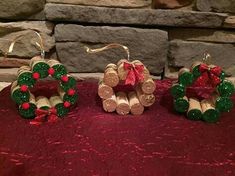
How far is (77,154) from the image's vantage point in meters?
0.75

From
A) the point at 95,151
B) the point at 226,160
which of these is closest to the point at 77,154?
the point at 95,151

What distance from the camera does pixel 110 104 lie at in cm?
92

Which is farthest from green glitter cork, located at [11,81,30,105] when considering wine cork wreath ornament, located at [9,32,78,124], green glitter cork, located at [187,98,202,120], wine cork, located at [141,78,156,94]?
green glitter cork, located at [187,98,202,120]

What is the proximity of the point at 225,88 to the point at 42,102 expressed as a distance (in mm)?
431

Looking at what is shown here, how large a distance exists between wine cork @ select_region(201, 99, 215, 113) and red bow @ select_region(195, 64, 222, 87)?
47 millimetres

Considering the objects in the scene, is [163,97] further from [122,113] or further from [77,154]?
[77,154]

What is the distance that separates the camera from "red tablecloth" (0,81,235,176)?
71 cm

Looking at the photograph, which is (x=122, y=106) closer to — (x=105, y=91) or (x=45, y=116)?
(x=105, y=91)

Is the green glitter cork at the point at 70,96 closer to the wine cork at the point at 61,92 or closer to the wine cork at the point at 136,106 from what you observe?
the wine cork at the point at 61,92

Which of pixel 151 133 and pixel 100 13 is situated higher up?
pixel 100 13

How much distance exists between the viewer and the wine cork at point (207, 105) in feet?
2.98

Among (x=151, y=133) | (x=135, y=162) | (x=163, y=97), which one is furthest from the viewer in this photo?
(x=163, y=97)

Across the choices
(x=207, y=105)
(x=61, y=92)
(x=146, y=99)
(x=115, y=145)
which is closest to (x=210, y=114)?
(x=207, y=105)

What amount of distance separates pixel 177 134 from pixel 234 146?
12 cm
